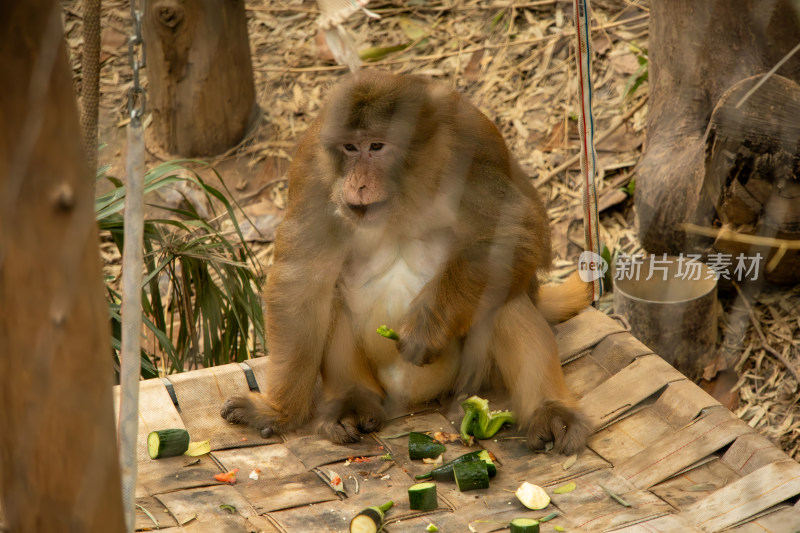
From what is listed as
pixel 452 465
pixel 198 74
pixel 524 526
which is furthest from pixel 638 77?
pixel 524 526

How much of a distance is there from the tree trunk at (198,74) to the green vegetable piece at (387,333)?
2.88m

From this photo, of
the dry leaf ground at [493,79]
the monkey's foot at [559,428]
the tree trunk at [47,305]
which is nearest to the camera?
the tree trunk at [47,305]

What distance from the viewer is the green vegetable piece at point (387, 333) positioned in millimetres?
2807

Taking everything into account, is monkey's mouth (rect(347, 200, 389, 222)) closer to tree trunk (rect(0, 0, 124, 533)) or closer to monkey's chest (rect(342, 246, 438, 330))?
monkey's chest (rect(342, 246, 438, 330))

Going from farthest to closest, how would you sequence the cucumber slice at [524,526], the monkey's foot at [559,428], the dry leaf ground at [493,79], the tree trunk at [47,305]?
the dry leaf ground at [493,79] < the monkey's foot at [559,428] < the cucumber slice at [524,526] < the tree trunk at [47,305]

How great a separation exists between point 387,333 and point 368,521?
64 centimetres

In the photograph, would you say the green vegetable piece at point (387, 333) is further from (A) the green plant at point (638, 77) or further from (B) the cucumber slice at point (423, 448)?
(A) the green plant at point (638, 77)

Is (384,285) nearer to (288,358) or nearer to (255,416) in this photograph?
Result: (288,358)

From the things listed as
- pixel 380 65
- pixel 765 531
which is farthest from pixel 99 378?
pixel 380 65

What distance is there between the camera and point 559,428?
2752mm

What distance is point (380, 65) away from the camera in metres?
5.59

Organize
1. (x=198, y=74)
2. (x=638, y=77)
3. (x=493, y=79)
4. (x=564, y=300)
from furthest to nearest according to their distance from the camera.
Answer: (x=493, y=79) → (x=198, y=74) → (x=638, y=77) → (x=564, y=300)

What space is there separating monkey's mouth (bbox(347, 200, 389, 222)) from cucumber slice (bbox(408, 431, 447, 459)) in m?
0.67

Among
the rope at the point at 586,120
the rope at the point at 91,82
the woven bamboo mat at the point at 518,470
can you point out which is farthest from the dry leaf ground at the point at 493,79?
the rope at the point at 91,82
